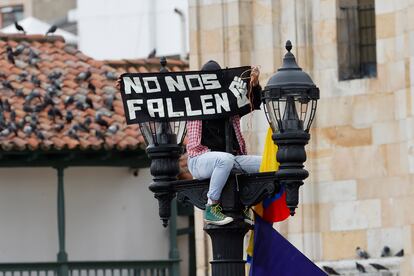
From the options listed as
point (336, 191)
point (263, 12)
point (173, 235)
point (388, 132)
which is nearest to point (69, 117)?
point (173, 235)

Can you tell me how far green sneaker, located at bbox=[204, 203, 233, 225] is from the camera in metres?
19.3

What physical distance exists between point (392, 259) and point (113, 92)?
311 inches

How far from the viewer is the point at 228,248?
19.4 meters

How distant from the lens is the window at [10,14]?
183 ft

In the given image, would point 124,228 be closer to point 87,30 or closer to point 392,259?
point 392,259

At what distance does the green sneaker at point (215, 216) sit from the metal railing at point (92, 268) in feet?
47.3

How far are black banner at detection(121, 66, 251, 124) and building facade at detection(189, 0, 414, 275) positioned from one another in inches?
367

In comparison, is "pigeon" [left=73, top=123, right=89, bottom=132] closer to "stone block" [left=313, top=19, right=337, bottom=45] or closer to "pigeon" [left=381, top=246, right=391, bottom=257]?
"stone block" [left=313, top=19, right=337, bottom=45]

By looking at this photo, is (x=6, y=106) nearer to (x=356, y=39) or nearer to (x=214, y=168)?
(x=356, y=39)

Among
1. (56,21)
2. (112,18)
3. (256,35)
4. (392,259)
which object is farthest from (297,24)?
(56,21)

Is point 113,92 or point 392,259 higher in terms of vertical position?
point 113,92

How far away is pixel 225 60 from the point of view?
31.3 metres

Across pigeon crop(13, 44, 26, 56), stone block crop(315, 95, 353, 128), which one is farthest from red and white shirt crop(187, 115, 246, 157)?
pigeon crop(13, 44, 26, 56)

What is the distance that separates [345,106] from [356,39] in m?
0.94
